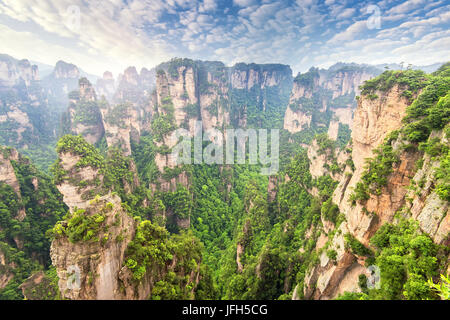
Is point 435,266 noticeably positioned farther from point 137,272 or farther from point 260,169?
point 260,169

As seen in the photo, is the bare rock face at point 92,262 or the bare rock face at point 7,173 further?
the bare rock face at point 7,173

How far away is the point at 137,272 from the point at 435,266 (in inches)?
656

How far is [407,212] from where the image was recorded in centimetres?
1104

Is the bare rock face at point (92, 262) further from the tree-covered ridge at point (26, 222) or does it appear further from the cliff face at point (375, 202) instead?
the cliff face at point (375, 202)

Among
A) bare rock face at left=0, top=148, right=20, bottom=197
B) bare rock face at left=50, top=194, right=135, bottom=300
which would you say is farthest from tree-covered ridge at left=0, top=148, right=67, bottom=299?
bare rock face at left=50, top=194, right=135, bottom=300

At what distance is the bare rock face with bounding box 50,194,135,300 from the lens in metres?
12.1

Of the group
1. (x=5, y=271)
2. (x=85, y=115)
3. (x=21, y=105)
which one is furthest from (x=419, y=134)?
(x=21, y=105)

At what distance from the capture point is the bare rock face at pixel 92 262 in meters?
12.1

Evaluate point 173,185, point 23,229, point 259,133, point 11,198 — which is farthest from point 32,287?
point 259,133

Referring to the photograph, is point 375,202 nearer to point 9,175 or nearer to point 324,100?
point 9,175

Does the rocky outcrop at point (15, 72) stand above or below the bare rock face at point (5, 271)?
above

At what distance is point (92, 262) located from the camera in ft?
40.3

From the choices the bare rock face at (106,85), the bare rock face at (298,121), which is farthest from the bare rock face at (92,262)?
the bare rock face at (106,85)

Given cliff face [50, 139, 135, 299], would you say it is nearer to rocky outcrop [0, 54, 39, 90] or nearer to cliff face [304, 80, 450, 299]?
cliff face [304, 80, 450, 299]
